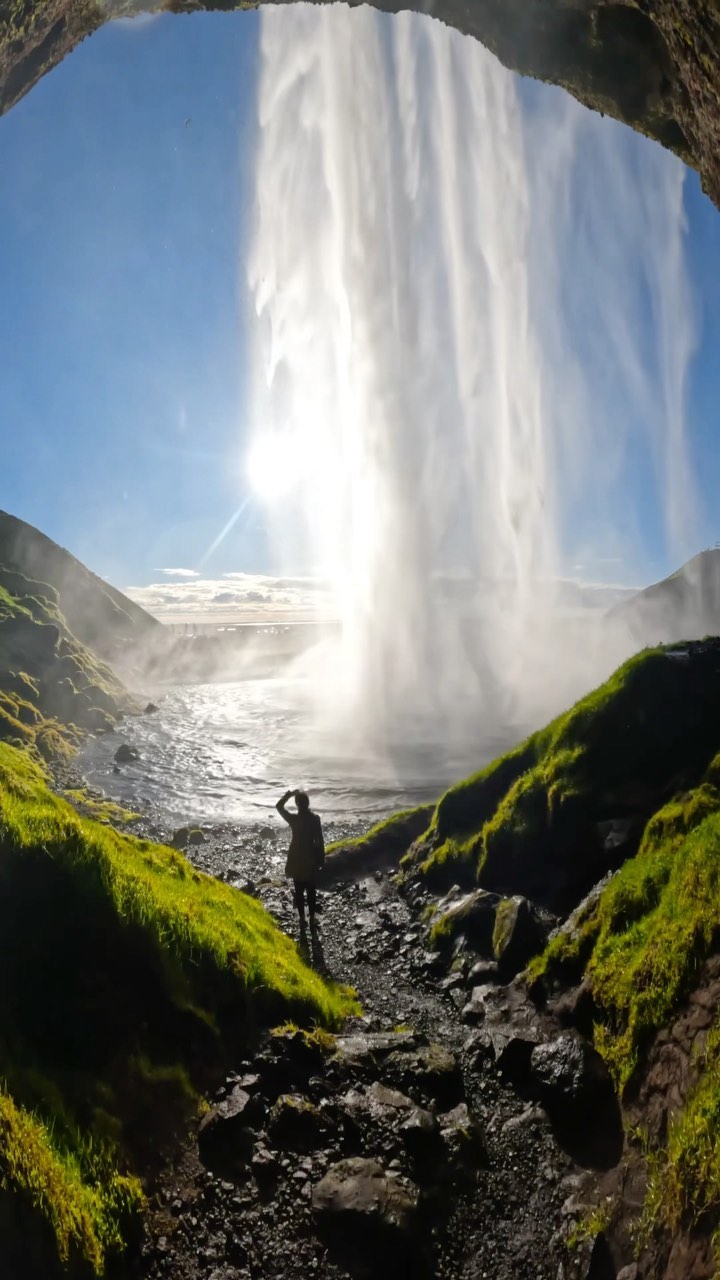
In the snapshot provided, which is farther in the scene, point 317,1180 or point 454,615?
point 454,615

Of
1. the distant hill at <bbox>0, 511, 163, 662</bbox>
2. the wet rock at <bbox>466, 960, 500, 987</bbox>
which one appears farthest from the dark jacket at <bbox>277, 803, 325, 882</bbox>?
the distant hill at <bbox>0, 511, 163, 662</bbox>

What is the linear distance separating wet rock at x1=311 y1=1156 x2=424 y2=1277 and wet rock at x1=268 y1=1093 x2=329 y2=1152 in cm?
61

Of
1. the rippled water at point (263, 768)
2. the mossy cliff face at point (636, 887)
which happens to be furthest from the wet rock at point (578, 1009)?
the rippled water at point (263, 768)

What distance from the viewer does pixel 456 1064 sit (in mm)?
8961

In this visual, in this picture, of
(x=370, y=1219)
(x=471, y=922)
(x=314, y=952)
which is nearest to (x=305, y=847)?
(x=314, y=952)

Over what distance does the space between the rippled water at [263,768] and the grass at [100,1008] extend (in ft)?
81.9

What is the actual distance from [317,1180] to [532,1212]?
2428 mm

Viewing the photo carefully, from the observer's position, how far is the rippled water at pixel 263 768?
3744 cm

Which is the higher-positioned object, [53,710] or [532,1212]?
[53,710]

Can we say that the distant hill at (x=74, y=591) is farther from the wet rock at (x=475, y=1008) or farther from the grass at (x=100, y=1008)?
the wet rock at (x=475, y=1008)

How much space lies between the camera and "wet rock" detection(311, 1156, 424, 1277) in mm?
5816

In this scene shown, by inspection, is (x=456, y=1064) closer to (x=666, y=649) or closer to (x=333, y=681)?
(x=666, y=649)

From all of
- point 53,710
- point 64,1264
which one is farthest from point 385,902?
point 53,710

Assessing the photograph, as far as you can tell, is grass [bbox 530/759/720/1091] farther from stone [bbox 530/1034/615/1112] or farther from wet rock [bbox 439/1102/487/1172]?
wet rock [bbox 439/1102/487/1172]
